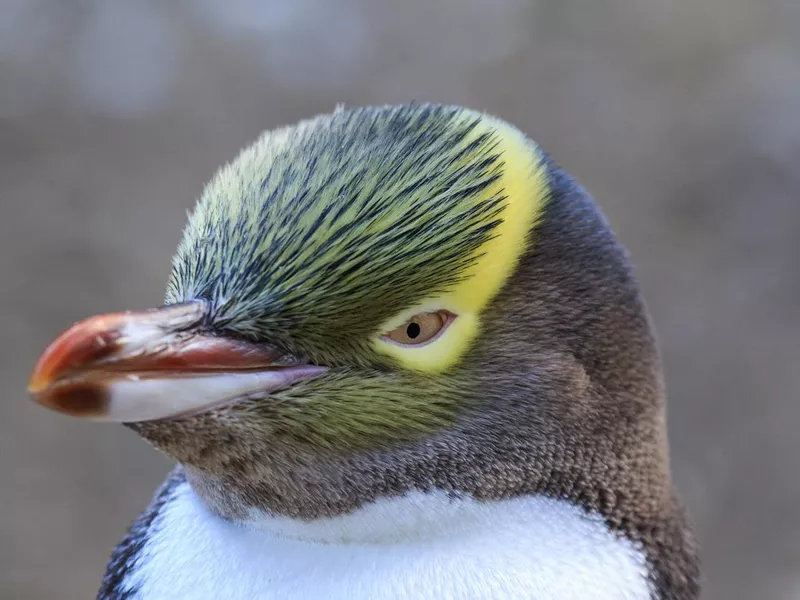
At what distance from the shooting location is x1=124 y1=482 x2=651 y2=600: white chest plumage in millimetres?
1063

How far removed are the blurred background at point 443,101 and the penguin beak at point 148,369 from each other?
2247 millimetres

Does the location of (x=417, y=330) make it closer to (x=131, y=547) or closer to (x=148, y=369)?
(x=148, y=369)

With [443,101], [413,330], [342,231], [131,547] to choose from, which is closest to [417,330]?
[413,330]

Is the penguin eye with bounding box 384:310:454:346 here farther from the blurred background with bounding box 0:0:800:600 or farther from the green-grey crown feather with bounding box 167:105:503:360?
the blurred background with bounding box 0:0:800:600

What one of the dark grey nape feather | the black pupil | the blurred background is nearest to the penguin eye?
the black pupil

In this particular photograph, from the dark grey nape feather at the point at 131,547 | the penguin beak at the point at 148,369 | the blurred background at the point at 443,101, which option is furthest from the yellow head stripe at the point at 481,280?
the blurred background at the point at 443,101

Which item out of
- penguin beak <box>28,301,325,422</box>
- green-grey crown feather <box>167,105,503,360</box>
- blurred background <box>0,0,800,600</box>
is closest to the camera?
penguin beak <box>28,301,325,422</box>

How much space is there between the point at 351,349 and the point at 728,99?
3.73 m

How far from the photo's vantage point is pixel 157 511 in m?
1.27

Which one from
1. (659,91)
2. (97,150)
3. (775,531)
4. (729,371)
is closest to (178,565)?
(775,531)

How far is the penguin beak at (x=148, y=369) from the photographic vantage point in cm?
89

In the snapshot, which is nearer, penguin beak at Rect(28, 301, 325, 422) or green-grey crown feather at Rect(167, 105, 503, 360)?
penguin beak at Rect(28, 301, 325, 422)

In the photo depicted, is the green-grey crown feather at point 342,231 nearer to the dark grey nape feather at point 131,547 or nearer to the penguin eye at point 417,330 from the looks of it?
the penguin eye at point 417,330

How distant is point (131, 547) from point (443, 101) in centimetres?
322
